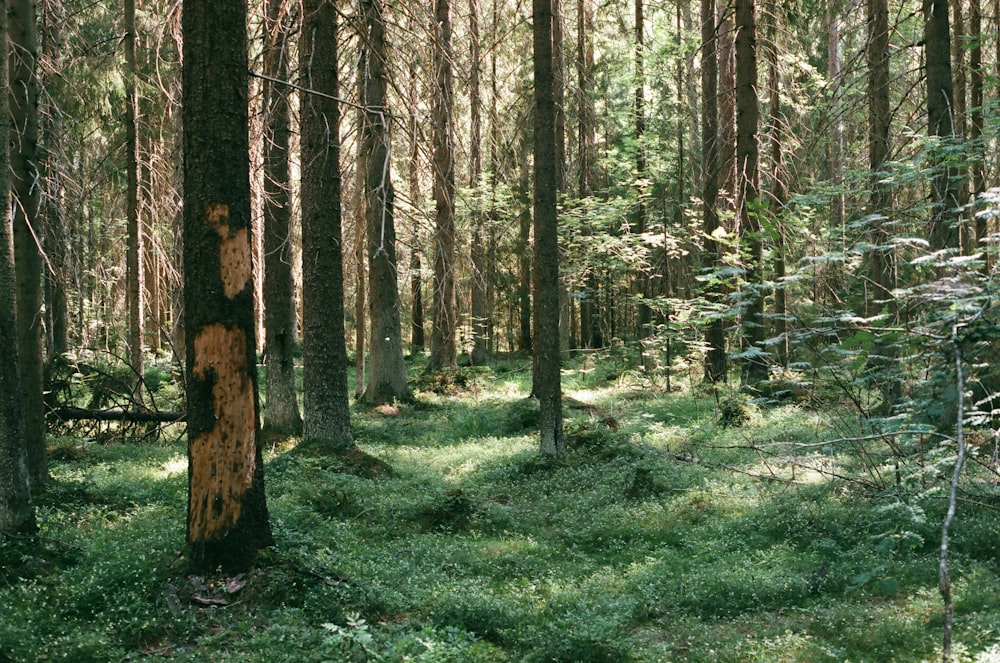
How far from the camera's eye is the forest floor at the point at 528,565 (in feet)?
15.4

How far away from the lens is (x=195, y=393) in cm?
510

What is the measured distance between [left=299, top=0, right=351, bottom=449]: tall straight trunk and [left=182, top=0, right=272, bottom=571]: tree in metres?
4.20

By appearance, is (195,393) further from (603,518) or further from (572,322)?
(572,322)

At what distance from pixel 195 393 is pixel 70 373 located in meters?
7.52

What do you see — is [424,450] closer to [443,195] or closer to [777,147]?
[443,195]

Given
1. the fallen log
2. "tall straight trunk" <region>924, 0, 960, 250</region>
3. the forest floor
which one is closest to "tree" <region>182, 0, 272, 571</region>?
the forest floor

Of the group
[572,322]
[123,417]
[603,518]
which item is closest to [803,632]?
[603,518]

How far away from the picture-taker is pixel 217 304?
5105 mm

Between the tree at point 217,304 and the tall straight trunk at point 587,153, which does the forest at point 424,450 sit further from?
the tall straight trunk at point 587,153

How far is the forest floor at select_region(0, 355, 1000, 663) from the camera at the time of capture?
4680 millimetres

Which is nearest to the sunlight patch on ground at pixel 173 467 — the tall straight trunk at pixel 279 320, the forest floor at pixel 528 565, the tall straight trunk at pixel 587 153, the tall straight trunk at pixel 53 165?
the forest floor at pixel 528 565

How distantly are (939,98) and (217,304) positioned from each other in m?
9.44

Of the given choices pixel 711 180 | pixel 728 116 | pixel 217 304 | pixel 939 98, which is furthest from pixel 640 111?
pixel 217 304

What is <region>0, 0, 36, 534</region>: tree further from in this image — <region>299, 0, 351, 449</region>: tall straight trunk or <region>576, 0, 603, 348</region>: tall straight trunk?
<region>576, 0, 603, 348</region>: tall straight trunk
